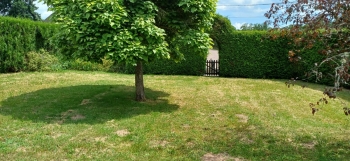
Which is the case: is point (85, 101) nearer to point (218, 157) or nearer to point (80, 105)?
point (80, 105)

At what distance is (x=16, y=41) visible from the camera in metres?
12.0

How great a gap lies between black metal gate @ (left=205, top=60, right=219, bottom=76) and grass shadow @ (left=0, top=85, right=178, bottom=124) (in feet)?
18.8

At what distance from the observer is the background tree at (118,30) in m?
5.75

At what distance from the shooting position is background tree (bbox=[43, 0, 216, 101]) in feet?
18.9

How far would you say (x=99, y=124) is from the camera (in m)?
5.71

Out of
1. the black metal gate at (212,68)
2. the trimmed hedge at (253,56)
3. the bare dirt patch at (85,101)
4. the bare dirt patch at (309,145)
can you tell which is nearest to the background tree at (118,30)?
the bare dirt patch at (85,101)

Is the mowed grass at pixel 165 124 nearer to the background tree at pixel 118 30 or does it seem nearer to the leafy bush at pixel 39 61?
the background tree at pixel 118 30

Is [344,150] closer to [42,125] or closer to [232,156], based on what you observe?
[232,156]

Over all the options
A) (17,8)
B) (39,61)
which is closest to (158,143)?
(39,61)

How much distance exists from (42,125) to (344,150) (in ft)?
16.8

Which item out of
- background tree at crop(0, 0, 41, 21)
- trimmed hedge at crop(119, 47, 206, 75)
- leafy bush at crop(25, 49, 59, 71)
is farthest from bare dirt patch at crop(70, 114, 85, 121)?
background tree at crop(0, 0, 41, 21)

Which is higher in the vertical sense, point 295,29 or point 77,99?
point 295,29

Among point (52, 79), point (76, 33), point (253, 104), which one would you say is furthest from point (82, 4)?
point (52, 79)

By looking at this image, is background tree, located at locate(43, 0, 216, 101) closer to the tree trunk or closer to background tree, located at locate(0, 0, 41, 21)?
the tree trunk
